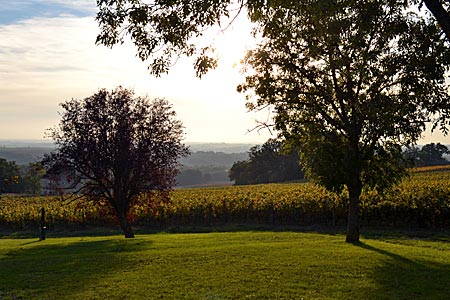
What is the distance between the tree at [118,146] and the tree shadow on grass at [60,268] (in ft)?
15.2

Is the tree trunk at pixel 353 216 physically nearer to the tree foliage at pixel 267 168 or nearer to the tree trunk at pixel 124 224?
the tree trunk at pixel 124 224

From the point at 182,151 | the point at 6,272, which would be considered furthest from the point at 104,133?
the point at 6,272

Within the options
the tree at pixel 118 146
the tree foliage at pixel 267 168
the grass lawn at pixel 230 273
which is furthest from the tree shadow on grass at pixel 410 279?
the tree foliage at pixel 267 168

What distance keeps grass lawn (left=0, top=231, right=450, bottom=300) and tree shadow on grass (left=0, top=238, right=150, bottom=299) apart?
0.10 feet

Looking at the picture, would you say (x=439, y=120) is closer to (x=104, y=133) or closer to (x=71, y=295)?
(x=71, y=295)

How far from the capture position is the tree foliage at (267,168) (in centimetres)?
9344

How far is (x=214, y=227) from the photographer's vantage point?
34.6 m

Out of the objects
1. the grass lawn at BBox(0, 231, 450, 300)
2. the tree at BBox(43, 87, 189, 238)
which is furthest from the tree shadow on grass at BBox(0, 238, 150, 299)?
the tree at BBox(43, 87, 189, 238)

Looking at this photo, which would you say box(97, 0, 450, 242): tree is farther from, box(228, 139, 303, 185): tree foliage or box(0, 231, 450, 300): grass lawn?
Answer: box(228, 139, 303, 185): tree foliage

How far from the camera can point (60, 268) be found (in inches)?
633

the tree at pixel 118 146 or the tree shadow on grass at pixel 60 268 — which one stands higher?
the tree at pixel 118 146

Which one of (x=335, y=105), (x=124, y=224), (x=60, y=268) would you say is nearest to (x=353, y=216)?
(x=335, y=105)

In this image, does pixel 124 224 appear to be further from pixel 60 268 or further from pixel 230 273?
pixel 230 273

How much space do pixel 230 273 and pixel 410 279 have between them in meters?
4.93
